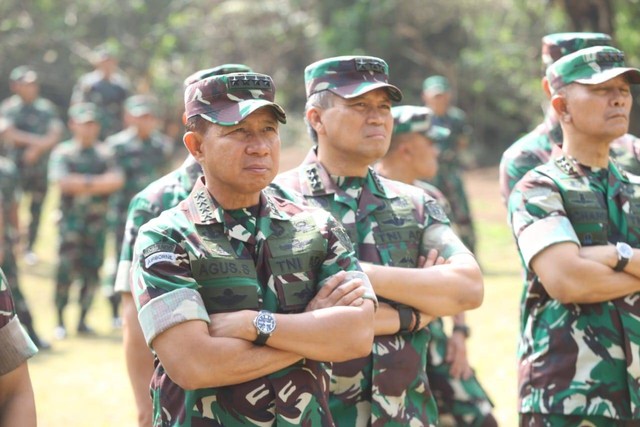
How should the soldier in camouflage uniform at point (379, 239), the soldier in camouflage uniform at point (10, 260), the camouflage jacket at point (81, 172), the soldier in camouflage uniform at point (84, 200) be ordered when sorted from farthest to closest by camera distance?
the camouflage jacket at point (81, 172), the soldier in camouflage uniform at point (84, 200), the soldier in camouflage uniform at point (10, 260), the soldier in camouflage uniform at point (379, 239)

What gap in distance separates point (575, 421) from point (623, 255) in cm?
75

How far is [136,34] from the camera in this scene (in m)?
24.7

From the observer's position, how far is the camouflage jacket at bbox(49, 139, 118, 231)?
11961 mm

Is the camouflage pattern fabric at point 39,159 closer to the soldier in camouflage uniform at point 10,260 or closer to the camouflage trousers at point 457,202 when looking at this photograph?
the soldier in camouflage uniform at point 10,260

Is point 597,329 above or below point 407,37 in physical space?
below

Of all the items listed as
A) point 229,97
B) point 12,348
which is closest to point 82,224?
point 229,97

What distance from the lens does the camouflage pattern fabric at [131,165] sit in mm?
12078

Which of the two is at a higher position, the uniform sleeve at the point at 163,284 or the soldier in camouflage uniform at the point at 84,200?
the soldier in camouflage uniform at the point at 84,200

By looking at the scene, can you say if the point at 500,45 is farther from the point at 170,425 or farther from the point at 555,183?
the point at 170,425

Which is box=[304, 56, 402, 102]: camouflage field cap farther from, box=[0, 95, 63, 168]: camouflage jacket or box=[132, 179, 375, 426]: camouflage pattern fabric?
box=[0, 95, 63, 168]: camouflage jacket

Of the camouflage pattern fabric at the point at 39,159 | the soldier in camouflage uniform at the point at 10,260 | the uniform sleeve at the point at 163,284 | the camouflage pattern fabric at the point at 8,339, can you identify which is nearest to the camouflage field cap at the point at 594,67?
the uniform sleeve at the point at 163,284

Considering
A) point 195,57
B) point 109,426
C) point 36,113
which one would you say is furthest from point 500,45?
point 109,426

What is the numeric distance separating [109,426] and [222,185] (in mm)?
4867

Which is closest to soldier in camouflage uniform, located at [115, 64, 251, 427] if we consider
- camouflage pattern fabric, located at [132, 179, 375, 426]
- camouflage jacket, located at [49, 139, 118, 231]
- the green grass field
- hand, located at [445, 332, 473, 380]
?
camouflage pattern fabric, located at [132, 179, 375, 426]
